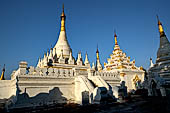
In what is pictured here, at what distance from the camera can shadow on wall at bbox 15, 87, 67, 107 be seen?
43.3 ft

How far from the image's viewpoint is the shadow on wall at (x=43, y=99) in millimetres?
13200

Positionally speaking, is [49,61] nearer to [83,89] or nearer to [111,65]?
[83,89]

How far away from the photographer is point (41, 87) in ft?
48.6

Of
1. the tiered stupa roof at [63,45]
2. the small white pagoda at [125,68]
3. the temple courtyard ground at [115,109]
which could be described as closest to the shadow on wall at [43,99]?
the temple courtyard ground at [115,109]

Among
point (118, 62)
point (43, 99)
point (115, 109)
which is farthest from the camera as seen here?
point (118, 62)

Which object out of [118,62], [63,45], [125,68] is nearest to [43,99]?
[63,45]

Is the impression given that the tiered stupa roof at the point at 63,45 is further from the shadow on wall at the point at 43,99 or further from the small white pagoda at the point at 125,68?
the shadow on wall at the point at 43,99

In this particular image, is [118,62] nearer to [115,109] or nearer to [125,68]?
[125,68]

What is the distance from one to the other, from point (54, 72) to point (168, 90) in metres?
14.7

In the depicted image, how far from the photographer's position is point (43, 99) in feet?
47.8

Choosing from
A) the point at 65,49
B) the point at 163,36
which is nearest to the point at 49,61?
the point at 65,49

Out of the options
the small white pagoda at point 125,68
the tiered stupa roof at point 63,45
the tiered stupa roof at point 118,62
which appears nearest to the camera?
the small white pagoda at point 125,68

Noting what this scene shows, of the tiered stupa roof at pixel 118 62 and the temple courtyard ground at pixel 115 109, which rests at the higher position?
the tiered stupa roof at pixel 118 62

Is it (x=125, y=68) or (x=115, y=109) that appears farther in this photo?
(x=125, y=68)
